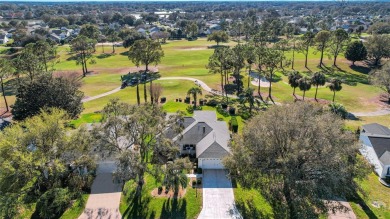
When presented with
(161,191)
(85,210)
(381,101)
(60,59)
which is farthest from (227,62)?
(60,59)

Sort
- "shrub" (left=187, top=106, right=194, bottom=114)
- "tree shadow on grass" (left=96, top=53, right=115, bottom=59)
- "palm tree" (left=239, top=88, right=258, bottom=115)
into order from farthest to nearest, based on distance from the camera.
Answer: "tree shadow on grass" (left=96, top=53, right=115, bottom=59) → "palm tree" (left=239, top=88, right=258, bottom=115) → "shrub" (left=187, top=106, right=194, bottom=114)

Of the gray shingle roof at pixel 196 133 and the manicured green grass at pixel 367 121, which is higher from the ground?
the gray shingle roof at pixel 196 133

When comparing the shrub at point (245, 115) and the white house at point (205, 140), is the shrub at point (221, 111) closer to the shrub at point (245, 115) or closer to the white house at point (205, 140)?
the shrub at point (245, 115)

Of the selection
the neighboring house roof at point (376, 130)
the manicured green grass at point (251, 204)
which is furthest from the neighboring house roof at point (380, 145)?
the manicured green grass at point (251, 204)

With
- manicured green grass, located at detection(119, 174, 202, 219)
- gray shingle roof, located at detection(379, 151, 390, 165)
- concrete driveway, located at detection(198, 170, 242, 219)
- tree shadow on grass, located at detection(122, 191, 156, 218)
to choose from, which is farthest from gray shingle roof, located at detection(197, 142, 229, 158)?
gray shingle roof, located at detection(379, 151, 390, 165)

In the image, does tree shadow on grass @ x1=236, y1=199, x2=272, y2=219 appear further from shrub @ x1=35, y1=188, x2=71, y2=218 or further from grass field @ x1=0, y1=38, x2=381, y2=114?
grass field @ x1=0, y1=38, x2=381, y2=114
